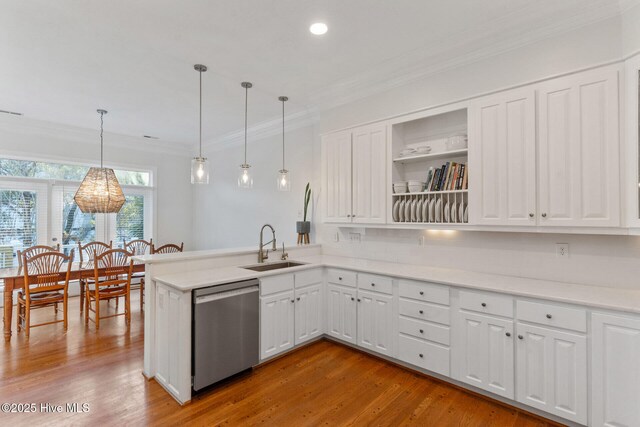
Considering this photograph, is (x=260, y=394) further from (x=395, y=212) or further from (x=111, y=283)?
(x=111, y=283)

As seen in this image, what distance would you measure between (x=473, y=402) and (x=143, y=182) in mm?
6382

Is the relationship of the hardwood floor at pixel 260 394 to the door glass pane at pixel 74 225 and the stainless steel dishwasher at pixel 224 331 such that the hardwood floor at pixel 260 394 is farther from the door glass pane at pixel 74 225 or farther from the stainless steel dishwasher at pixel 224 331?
the door glass pane at pixel 74 225

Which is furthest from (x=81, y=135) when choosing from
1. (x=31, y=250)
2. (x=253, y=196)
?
(x=253, y=196)

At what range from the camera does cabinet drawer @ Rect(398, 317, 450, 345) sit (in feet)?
8.88

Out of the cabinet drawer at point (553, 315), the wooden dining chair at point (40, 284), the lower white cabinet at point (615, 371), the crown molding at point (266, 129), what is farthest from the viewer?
the crown molding at point (266, 129)

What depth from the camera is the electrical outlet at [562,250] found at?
254cm

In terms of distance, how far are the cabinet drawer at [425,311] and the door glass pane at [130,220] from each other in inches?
214

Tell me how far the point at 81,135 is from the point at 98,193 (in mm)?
1953

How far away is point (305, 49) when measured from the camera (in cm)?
294

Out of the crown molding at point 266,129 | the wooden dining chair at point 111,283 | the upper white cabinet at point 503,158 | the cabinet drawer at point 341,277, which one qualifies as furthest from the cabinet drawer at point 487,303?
the wooden dining chair at point 111,283

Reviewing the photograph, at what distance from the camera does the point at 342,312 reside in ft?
11.4

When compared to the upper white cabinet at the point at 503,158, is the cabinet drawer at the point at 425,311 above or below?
below

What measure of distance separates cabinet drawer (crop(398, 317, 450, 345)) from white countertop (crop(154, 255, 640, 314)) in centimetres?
39

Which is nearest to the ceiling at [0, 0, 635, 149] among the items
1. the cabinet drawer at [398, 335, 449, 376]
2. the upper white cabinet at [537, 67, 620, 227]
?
the upper white cabinet at [537, 67, 620, 227]
